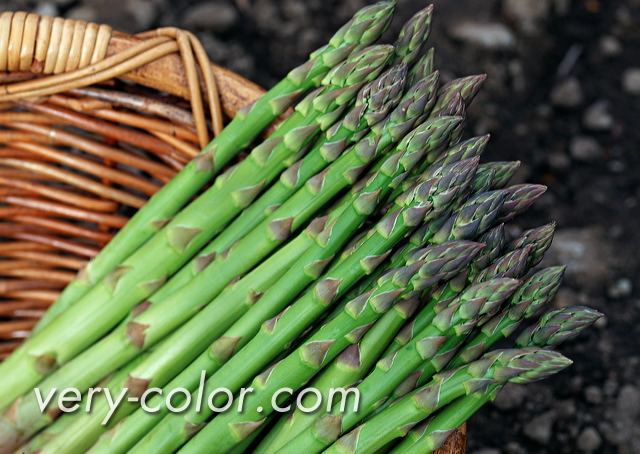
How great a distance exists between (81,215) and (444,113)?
3.05ft

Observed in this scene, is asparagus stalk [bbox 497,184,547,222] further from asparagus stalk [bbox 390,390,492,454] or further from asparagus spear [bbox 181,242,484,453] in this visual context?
asparagus stalk [bbox 390,390,492,454]

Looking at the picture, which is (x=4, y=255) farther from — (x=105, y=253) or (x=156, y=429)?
(x=156, y=429)

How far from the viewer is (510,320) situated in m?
1.17

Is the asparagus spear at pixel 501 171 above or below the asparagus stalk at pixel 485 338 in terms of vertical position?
above

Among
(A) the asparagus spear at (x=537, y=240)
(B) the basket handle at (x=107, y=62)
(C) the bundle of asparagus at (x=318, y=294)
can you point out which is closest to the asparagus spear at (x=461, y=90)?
(C) the bundle of asparagus at (x=318, y=294)

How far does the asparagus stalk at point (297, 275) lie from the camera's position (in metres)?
1.21

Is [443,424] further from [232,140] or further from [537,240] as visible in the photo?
[232,140]

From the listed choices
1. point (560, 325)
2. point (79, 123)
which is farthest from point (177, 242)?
point (560, 325)

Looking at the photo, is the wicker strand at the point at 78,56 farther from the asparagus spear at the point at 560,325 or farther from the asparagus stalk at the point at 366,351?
the asparagus spear at the point at 560,325

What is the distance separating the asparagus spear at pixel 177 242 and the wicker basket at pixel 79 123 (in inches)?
8.3

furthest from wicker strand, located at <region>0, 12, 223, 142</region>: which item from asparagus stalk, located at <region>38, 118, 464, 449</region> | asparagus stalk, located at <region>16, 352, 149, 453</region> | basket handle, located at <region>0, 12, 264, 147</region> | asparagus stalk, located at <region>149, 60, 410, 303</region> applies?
asparagus stalk, located at <region>16, 352, 149, 453</region>

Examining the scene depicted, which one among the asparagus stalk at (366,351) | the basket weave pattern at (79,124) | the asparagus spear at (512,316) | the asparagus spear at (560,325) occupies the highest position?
the basket weave pattern at (79,124)

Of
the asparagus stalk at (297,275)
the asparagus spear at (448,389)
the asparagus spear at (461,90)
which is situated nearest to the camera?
the asparagus spear at (448,389)

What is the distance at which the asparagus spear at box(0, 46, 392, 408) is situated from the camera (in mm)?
1311
